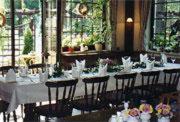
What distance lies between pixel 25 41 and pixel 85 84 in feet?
12.8

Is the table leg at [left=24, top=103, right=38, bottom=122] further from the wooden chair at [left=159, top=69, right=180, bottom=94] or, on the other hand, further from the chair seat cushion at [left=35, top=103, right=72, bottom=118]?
the wooden chair at [left=159, top=69, right=180, bottom=94]

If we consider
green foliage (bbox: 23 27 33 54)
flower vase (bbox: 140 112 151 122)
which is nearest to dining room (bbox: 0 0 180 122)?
green foliage (bbox: 23 27 33 54)

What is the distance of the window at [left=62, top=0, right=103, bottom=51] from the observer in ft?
31.0

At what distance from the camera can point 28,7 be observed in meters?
8.95

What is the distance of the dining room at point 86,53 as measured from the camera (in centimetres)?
546

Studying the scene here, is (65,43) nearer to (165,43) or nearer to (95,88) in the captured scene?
(165,43)

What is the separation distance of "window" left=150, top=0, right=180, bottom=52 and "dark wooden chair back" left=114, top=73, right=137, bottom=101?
345 cm

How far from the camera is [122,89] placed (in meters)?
5.90

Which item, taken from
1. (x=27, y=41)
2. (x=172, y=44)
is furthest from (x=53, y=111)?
(x=172, y=44)

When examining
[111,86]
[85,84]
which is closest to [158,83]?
[111,86]

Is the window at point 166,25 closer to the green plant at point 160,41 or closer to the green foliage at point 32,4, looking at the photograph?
the green plant at point 160,41

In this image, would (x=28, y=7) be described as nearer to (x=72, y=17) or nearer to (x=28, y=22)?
(x=28, y=22)

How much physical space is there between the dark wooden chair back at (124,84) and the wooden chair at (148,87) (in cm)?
20

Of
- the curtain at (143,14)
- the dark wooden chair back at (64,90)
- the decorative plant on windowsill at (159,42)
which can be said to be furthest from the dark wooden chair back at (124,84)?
the curtain at (143,14)
